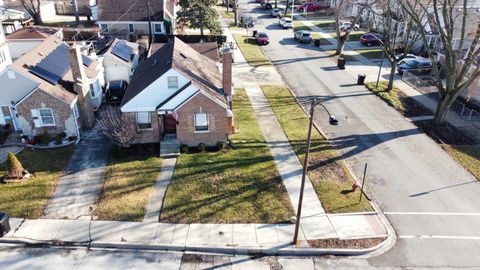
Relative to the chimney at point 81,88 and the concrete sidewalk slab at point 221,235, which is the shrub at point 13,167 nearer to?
the chimney at point 81,88

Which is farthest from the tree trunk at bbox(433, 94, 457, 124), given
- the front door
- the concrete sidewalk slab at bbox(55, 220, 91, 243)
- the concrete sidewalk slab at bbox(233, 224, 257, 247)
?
the concrete sidewalk slab at bbox(55, 220, 91, 243)

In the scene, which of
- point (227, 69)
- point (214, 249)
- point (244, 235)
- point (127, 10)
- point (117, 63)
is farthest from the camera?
point (127, 10)

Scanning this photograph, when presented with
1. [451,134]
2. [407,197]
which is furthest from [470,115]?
[407,197]

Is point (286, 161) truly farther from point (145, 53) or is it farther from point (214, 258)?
point (145, 53)

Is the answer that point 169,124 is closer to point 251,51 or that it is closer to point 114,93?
point 114,93

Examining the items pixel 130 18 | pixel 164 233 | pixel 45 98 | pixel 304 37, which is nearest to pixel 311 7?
pixel 304 37

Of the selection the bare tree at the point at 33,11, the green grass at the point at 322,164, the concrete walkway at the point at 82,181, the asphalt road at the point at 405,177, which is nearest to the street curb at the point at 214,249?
the asphalt road at the point at 405,177
